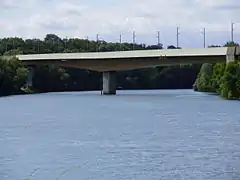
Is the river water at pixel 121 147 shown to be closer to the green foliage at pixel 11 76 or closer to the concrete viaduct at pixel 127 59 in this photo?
the concrete viaduct at pixel 127 59

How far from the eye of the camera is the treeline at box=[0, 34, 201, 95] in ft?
480

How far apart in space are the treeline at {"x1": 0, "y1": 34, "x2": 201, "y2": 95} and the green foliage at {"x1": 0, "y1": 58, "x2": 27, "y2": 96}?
18418 millimetres

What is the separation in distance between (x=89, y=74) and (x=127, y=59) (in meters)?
48.0

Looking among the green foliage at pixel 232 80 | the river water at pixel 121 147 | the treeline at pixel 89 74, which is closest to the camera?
the river water at pixel 121 147

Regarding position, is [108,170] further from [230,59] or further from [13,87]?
[13,87]

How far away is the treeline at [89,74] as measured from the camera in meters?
146

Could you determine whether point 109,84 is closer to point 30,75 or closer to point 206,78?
point 206,78

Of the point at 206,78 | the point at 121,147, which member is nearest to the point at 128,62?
the point at 206,78

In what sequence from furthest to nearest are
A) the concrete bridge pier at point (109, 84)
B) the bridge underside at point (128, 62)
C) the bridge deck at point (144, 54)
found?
the concrete bridge pier at point (109, 84) → the bridge underside at point (128, 62) → the bridge deck at point (144, 54)

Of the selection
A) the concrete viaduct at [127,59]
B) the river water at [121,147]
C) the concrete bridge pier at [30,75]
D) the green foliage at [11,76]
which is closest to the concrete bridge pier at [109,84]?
the concrete viaduct at [127,59]

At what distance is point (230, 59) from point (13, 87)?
4104cm

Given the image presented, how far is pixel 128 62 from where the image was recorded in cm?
11500

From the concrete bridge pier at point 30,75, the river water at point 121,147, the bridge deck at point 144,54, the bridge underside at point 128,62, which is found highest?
the bridge deck at point 144,54

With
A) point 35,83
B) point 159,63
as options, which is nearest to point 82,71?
point 35,83
